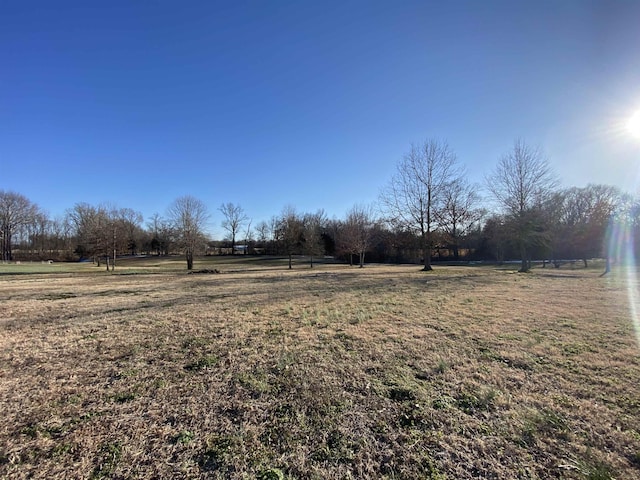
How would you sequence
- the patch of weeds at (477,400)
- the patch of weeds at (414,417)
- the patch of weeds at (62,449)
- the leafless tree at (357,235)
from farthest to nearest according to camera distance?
the leafless tree at (357,235) → the patch of weeds at (477,400) → the patch of weeds at (414,417) → the patch of weeds at (62,449)

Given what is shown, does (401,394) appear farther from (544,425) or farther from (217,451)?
(217,451)

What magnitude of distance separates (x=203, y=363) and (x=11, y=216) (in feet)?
227

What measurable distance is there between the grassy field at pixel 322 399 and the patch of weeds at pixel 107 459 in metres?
0.01

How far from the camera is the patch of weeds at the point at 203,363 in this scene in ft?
13.7

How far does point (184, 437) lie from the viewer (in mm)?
2629

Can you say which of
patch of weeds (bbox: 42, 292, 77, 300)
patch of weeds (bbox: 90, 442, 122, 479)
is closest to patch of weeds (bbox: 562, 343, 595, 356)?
patch of weeds (bbox: 90, 442, 122, 479)

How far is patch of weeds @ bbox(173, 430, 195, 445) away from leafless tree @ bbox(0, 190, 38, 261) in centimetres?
7007

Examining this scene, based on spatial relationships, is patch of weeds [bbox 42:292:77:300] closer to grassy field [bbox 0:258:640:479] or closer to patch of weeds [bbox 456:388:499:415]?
grassy field [bbox 0:258:640:479]

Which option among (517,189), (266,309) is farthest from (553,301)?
(517,189)

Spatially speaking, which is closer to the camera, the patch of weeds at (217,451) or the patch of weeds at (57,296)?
the patch of weeds at (217,451)

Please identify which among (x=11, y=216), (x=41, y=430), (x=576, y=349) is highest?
(x=11, y=216)

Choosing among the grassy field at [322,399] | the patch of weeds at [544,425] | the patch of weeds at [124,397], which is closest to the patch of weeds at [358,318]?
the grassy field at [322,399]

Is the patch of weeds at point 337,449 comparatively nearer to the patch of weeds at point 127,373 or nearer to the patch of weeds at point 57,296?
the patch of weeds at point 127,373

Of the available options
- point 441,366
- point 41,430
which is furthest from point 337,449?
point 41,430
